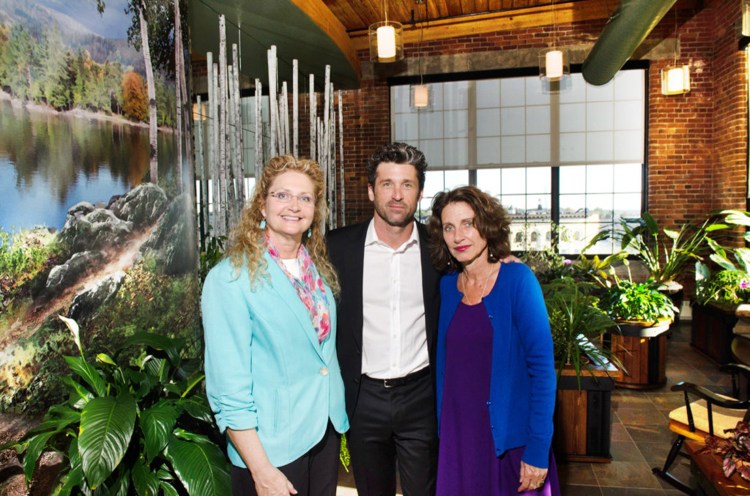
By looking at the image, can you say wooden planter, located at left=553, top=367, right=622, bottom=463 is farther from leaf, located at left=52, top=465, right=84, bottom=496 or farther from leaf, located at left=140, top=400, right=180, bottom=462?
leaf, located at left=52, top=465, right=84, bottom=496

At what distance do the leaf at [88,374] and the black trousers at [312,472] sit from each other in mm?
780

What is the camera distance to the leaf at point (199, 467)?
1849 millimetres

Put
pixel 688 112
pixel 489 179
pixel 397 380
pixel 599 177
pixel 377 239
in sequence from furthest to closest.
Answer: pixel 489 179, pixel 599 177, pixel 688 112, pixel 377 239, pixel 397 380

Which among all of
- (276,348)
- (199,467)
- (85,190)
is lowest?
(199,467)

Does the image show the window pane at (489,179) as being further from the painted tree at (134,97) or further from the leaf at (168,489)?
the leaf at (168,489)

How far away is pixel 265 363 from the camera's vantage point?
4.70 feet

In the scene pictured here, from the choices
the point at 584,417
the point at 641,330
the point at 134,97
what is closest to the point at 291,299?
the point at 134,97

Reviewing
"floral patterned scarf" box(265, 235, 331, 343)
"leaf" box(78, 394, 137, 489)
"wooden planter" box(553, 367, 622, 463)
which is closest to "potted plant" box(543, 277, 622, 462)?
"wooden planter" box(553, 367, 622, 463)

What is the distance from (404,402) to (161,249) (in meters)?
1.64

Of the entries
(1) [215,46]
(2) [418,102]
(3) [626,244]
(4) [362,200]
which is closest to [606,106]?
(3) [626,244]

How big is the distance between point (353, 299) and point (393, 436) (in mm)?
528

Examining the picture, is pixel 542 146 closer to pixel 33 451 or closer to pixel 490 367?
pixel 490 367

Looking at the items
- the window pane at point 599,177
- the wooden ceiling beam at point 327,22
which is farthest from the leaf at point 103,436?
the window pane at point 599,177

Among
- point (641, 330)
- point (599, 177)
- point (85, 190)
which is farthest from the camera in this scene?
point (599, 177)
